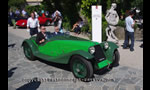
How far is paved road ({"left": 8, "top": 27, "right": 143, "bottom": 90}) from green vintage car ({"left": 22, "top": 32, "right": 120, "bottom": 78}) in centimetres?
30

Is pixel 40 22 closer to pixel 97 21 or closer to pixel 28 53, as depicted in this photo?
pixel 97 21

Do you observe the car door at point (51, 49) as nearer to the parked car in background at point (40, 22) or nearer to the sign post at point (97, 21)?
the sign post at point (97, 21)

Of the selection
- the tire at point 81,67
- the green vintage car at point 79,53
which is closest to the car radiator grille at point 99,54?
the green vintage car at point 79,53

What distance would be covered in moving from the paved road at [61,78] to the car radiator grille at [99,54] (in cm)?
52

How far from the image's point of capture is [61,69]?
5613 mm

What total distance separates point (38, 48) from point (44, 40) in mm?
469

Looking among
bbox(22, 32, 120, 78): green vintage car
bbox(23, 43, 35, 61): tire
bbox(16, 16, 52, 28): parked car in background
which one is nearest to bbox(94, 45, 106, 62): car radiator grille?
bbox(22, 32, 120, 78): green vintage car

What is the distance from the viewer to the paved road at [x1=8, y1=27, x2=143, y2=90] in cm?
434

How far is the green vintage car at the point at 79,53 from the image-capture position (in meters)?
4.52

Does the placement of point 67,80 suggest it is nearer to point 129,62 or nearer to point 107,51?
point 107,51

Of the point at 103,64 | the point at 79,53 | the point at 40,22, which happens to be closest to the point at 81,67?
the point at 79,53

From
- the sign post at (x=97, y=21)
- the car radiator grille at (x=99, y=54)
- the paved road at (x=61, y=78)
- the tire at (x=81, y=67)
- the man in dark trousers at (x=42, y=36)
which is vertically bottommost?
the paved road at (x=61, y=78)

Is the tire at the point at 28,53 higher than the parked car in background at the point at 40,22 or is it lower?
lower
